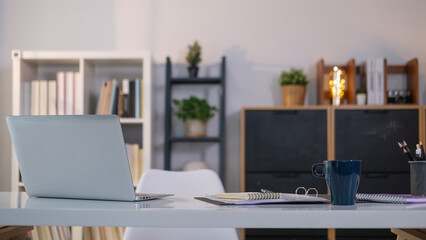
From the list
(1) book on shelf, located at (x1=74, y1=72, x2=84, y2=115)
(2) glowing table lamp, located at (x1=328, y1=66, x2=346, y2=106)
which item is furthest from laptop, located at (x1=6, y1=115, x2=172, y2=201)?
(2) glowing table lamp, located at (x1=328, y1=66, x2=346, y2=106)

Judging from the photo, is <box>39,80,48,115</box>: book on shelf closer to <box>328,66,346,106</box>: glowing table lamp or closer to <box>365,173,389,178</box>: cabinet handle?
<box>328,66,346,106</box>: glowing table lamp

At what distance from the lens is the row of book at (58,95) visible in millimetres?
3666

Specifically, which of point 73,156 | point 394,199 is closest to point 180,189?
point 73,156

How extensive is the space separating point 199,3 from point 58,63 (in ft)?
3.54

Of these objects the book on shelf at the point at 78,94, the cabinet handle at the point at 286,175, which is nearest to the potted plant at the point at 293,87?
the cabinet handle at the point at 286,175

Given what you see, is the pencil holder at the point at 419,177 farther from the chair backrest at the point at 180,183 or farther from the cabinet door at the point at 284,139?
the cabinet door at the point at 284,139

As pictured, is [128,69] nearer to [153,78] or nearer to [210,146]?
[153,78]

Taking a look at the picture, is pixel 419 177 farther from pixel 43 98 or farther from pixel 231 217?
pixel 43 98

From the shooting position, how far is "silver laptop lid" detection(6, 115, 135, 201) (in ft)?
3.80

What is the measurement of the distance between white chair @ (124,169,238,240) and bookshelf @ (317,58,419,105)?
1.96 metres

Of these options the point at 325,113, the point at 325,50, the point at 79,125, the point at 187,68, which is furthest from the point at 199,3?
the point at 79,125

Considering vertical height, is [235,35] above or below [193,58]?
above

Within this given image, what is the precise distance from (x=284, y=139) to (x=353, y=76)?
64cm

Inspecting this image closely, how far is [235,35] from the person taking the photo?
13.3 ft
